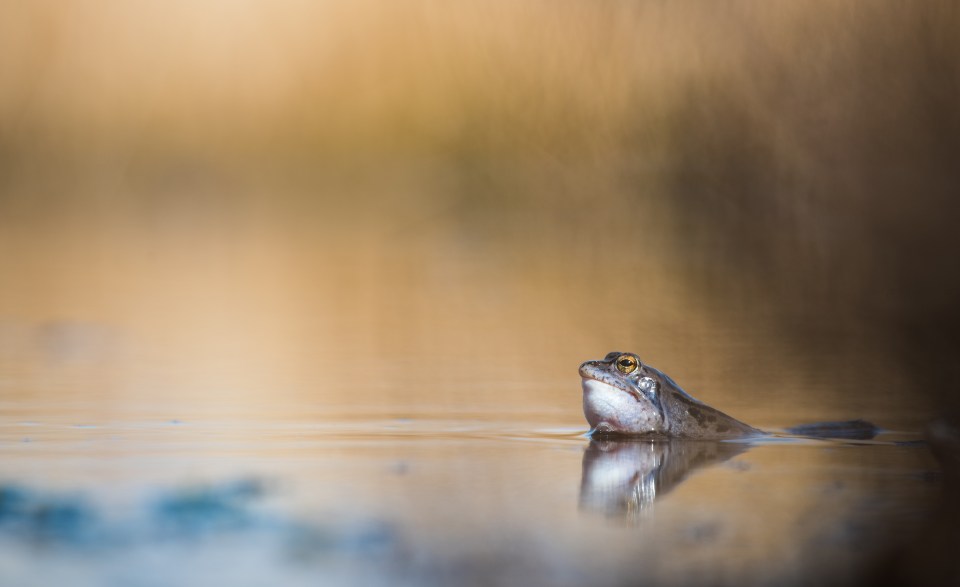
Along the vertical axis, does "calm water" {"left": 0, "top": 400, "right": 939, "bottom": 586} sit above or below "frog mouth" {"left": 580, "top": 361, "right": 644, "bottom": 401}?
below

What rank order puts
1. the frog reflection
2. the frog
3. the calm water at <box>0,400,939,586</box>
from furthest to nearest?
the frog
the frog reflection
the calm water at <box>0,400,939,586</box>

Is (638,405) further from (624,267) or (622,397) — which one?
(624,267)

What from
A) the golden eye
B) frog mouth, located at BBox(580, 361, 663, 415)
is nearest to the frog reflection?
frog mouth, located at BBox(580, 361, 663, 415)

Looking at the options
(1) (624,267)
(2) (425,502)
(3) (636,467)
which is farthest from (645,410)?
(1) (624,267)

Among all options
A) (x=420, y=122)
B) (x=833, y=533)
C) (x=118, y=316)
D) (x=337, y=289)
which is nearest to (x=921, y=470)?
(x=833, y=533)

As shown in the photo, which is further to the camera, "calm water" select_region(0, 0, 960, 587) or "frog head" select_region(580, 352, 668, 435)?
"frog head" select_region(580, 352, 668, 435)

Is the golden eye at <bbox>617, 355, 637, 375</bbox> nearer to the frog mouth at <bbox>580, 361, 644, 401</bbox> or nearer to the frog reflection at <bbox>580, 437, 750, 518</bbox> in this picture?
the frog mouth at <bbox>580, 361, 644, 401</bbox>

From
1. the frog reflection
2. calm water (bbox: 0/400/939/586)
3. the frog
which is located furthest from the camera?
the frog
